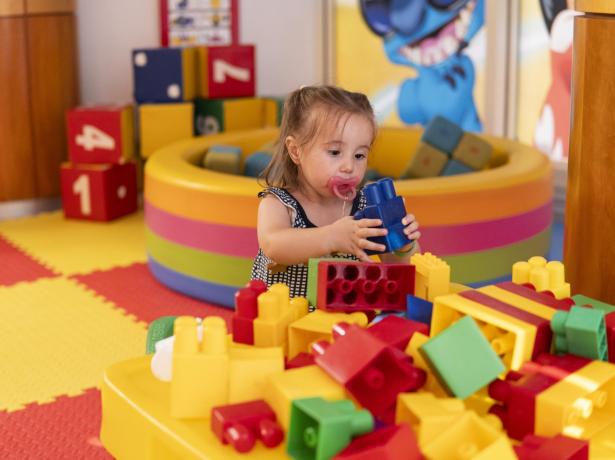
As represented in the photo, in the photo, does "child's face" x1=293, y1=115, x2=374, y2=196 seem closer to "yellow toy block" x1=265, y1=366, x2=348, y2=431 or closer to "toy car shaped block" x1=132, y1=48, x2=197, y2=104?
"yellow toy block" x1=265, y1=366, x2=348, y2=431

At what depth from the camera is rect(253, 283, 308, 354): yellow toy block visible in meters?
1.12

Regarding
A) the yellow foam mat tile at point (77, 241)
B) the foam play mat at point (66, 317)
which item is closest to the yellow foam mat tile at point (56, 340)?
the foam play mat at point (66, 317)

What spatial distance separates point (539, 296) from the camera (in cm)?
113

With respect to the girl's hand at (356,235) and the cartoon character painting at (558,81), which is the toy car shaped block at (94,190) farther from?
the girl's hand at (356,235)

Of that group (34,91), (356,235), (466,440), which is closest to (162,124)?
(34,91)

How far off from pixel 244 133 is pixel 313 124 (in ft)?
5.57

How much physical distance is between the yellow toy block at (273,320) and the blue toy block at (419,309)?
6.1 inches

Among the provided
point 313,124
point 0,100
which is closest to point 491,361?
point 313,124

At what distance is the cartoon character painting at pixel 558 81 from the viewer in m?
3.37

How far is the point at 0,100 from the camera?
11.2 feet

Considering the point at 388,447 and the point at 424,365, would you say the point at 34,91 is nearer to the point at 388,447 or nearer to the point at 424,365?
the point at 424,365

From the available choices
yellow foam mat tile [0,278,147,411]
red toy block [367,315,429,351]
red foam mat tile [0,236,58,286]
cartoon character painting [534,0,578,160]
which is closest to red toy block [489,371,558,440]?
red toy block [367,315,429,351]

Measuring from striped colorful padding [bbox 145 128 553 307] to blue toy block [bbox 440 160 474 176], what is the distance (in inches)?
6.2

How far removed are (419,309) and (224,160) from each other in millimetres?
1759
